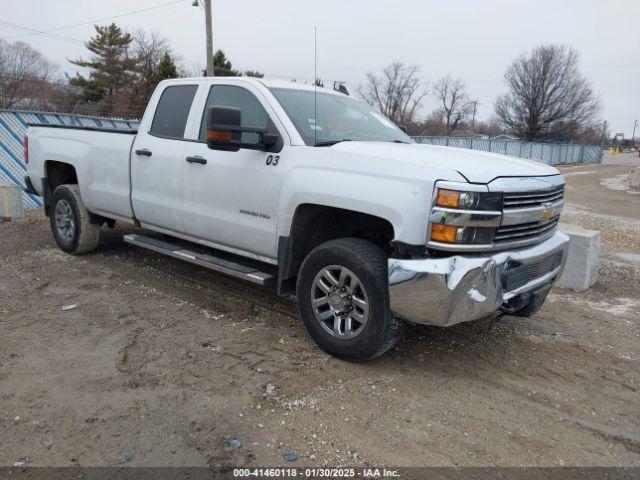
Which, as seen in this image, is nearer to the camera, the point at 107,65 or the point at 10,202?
the point at 10,202

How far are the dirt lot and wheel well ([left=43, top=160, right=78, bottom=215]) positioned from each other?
1.51 metres

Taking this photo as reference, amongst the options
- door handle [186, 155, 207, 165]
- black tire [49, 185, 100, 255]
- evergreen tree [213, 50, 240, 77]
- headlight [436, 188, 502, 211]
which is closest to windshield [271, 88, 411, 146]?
door handle [186, 155, 207, 165]

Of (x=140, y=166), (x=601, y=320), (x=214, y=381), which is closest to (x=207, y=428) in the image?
(x=214, y=381)

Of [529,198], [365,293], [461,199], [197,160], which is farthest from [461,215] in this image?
[197,160]

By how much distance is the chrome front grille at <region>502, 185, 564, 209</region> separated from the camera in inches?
135

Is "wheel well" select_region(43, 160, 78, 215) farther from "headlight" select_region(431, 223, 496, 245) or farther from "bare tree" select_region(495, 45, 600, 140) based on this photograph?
"bare tree" select_region(495, 45, 600, 140)

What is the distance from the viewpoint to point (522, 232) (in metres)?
3.69

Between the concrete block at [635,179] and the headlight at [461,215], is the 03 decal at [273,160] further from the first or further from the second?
the concrete block at [635,179]

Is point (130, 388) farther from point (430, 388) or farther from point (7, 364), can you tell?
point (430, 388)

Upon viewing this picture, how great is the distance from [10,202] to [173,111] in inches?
211

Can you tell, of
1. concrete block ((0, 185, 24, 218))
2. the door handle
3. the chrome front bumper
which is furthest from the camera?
concrete block ((0, 185, 24, 218))

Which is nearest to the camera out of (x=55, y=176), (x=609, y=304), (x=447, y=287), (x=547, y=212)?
(x=447, y=287)

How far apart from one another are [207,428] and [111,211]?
3.52 meters

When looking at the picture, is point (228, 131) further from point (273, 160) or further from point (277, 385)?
point (277, 385)
